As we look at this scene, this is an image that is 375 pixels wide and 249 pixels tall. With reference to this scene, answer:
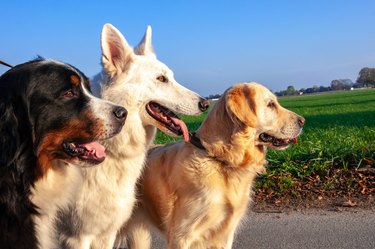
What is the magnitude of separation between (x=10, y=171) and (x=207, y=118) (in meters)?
2.23

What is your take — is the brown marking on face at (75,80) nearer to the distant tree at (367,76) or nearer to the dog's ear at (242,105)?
the dog's ear at (242,105)

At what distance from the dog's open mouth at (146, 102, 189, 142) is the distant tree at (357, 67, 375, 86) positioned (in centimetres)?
12921

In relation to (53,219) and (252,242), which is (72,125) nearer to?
(53,219)

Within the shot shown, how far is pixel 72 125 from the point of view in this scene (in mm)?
3166

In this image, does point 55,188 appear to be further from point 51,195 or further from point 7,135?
point 7,135

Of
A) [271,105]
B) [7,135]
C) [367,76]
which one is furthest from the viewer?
[367,76]

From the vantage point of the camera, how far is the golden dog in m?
4.23

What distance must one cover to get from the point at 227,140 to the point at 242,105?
380 mm

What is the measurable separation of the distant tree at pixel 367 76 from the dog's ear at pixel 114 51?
425ft

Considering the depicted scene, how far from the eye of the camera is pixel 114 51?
430 centimetres

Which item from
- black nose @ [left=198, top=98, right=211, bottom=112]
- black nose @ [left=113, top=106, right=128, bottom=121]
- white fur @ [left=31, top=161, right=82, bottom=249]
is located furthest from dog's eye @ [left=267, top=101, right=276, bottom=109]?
white fur @ [left=31, top=161, right=82, bottom=249]

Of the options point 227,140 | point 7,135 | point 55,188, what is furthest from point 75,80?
point 227,140

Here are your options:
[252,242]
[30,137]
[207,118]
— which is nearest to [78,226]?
[30,137]

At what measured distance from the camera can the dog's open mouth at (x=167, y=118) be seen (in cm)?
430
